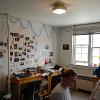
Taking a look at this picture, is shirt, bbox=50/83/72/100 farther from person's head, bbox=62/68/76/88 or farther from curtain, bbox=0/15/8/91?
curtain, bbox=0/15/8/91

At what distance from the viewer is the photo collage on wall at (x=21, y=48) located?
416 centimetres

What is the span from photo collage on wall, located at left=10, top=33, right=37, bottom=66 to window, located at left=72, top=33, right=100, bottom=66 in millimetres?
1627

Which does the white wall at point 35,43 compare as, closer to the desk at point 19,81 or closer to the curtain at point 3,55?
the curtain at point 3,55

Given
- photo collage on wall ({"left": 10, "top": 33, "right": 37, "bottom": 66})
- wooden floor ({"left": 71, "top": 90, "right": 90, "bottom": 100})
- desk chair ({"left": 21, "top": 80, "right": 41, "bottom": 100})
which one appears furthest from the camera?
wooden floor ({"left": 71, "top": 90, "right": 90, "bottom": 100})

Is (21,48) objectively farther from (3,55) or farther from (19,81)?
(19,81)

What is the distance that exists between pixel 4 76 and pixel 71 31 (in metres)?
2.90

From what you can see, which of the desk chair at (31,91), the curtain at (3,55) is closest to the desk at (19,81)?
the desk chair at (31,91)

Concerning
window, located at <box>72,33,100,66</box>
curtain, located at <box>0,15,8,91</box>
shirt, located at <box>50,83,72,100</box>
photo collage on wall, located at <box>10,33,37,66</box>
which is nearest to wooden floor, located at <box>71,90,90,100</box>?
window, located at <box>72,33,100,66</box>

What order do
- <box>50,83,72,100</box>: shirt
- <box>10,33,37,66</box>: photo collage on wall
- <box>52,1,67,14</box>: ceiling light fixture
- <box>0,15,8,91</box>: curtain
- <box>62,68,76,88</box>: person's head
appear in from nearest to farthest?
1. <box>50,83,72,100</box>: shirt
2. <box>62,68,76,88</box>: person's head
3. <box>52,1,67,14</box>: ceiling light fixture
4. <box>0,15,8,91</box>: curtain
5. <box>10,33,37,66</box>: photo collage on wall

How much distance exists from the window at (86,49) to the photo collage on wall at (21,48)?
1.63 m

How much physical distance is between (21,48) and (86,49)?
2.29 meters

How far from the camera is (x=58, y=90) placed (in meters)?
1.74

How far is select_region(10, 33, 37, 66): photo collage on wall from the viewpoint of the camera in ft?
13.6

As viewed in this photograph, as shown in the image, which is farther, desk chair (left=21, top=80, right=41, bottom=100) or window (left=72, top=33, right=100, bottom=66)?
window (left=72, top=33, right=100, bottom=66)
